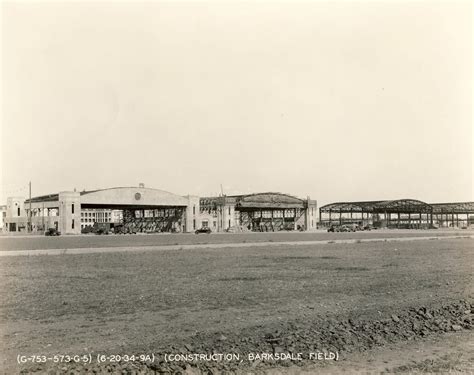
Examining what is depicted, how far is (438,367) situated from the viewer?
940 cm

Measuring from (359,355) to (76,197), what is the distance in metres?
81.2

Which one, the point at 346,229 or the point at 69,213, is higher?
the point at 69,213

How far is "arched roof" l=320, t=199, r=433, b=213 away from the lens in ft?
384

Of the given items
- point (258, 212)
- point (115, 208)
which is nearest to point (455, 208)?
point (258, 212)

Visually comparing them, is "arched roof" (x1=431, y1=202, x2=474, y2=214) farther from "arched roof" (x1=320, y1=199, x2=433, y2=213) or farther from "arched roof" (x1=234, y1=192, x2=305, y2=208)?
"arched roof" (x1=234, y1=192, x2=305, y2=208)

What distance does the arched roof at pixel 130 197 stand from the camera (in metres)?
88.1

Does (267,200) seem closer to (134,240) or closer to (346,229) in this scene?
(346,229)

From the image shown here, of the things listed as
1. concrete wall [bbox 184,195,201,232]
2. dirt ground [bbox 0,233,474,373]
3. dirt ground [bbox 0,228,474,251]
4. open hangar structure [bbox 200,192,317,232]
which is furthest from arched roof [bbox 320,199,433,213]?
dirt ground [bbox 0,233,474,373]

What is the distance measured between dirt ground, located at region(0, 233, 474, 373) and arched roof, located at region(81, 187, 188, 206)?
6292 cm

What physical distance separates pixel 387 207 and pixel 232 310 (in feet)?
357

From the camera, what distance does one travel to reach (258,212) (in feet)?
394

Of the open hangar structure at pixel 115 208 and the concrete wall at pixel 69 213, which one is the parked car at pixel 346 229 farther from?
the concrete wall at pixel 69 213

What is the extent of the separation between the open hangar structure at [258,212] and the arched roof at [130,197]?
8.79 metres

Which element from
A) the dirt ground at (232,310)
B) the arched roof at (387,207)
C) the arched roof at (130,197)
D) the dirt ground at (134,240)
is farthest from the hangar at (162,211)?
the dirt ground at (232,310)
